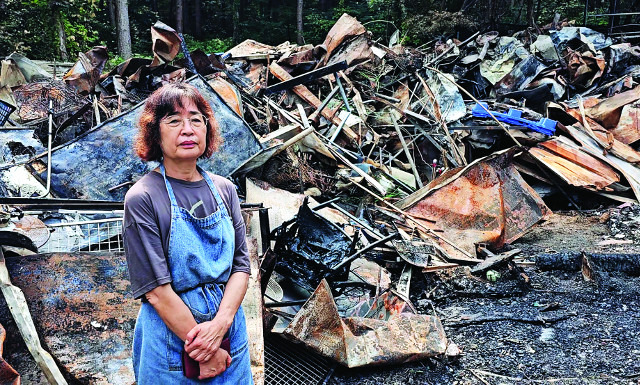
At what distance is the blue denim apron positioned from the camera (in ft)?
5.95

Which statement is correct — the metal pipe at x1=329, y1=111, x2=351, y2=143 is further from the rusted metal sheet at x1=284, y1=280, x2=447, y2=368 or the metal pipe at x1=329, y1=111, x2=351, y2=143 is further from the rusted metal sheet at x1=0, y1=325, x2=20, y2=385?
the rusted metal sheet at x1=0, y1=325, x2=20, y2=385

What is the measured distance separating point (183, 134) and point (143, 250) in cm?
45

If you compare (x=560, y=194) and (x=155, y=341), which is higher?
(x=155, y=341)

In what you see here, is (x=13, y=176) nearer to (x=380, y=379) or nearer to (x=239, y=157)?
(x=239, y=157)

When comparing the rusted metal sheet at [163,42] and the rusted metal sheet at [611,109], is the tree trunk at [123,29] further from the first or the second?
the rusted metal sheet at [611,109]

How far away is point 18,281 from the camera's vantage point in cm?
288

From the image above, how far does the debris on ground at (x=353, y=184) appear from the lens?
11.0 ft

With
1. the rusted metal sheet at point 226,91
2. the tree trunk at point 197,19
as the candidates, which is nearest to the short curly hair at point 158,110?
the rusted metal sheet at point 226,91

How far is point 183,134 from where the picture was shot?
1.90 m

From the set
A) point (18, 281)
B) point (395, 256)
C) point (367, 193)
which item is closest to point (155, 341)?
point (18, 281)

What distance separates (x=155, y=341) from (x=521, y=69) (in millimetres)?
9244

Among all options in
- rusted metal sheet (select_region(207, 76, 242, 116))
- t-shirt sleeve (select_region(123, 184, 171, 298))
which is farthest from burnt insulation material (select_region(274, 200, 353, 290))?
rusted metal sheet (select_region(207, 76, 242, 116))

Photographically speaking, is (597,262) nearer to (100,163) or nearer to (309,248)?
(309,248)

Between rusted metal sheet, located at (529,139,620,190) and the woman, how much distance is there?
19.5ft
